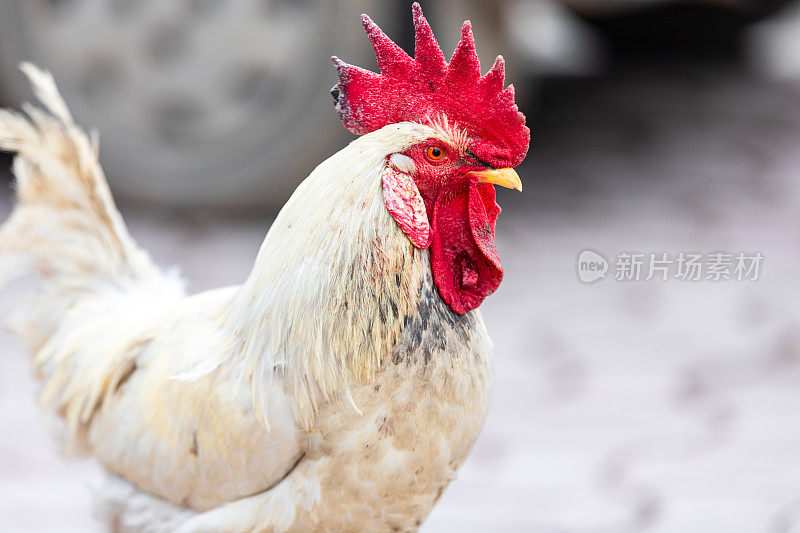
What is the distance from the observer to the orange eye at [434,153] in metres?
1.93

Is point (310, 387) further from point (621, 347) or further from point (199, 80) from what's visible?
point (199, 80)

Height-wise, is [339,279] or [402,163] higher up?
[402,163]

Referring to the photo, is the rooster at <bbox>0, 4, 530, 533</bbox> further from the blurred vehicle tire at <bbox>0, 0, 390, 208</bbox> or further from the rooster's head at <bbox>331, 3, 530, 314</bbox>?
the blurred vehicle tire at <bbox>0, 0, 390, 208</bbox>

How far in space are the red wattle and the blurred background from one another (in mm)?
1444

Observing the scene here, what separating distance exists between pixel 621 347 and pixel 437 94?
261 centimetres

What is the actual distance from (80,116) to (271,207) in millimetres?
1102

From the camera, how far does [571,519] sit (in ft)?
10.6

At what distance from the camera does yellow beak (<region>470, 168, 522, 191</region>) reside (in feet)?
6.37

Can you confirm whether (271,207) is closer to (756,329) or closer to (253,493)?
(756,329)

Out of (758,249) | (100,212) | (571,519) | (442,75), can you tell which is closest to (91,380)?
(100,212)
